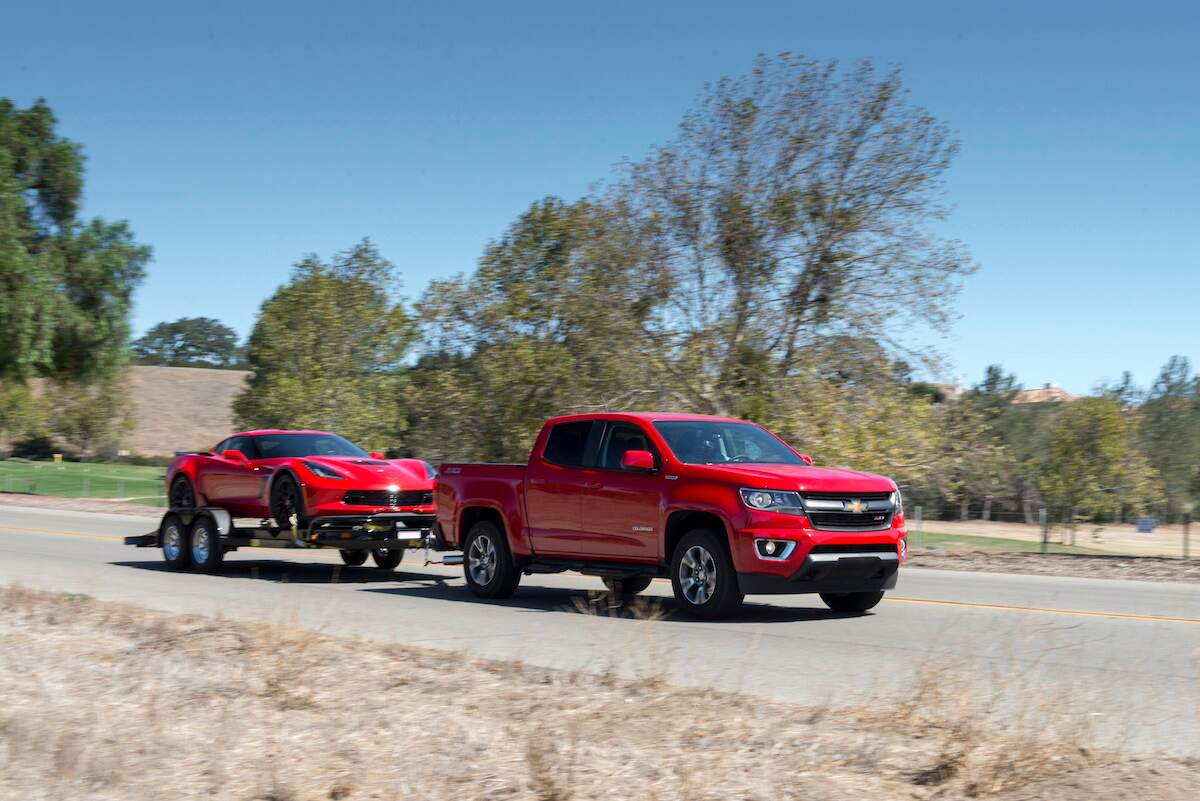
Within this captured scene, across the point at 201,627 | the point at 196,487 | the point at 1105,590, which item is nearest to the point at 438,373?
the point at 196,487

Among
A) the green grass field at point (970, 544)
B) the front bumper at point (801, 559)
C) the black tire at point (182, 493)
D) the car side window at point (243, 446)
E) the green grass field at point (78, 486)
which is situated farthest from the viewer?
the green grass field at point (78, 486)

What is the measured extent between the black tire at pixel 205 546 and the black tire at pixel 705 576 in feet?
23.7

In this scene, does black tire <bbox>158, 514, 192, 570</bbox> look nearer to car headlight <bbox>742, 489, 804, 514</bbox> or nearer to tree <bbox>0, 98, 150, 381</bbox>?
car headlight <bbox>742, 489, 804, 514</bbox>

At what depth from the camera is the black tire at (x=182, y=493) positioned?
18.6 metres

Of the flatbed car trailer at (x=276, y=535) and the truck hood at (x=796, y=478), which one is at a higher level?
the truck hood at (x=796, y=478)

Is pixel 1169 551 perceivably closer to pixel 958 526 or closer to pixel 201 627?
pixel 958 526

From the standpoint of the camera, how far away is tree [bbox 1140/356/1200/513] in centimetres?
9425

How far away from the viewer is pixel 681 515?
41.4 feet

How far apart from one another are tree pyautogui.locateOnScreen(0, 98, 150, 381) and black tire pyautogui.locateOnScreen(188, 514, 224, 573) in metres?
33.5

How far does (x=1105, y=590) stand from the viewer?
660 inches

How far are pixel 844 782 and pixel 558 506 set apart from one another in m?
8.09

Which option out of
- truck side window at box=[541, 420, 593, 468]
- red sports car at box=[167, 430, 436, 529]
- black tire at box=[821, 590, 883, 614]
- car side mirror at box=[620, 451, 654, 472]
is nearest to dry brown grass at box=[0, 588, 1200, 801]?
car side mirror at box=[620, 451, 654, 472]

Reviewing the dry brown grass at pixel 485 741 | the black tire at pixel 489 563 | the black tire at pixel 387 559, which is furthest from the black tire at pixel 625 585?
the dry brown grass at pixel 485 741

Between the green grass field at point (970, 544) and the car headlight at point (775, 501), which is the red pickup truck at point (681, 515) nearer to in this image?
the car headlight at point (775, 501)
